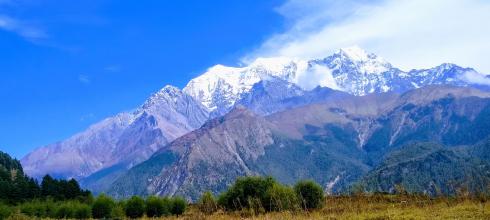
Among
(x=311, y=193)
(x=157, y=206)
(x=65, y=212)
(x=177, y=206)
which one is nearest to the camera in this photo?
(x=311, y=193)

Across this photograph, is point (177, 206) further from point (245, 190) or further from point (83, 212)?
point (245, 190)

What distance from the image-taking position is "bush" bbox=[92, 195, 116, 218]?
219ft

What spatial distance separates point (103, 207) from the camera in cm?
6812

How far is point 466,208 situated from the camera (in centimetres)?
2273

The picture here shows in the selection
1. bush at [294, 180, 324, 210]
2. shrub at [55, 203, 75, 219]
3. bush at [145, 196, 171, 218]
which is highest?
shrub at [55, 203, 75, 219]

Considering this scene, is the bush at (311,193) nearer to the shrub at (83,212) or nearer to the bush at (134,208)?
the bush at (134,208)

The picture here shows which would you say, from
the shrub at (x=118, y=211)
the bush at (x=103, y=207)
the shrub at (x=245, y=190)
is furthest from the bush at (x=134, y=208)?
the shrub at (x=245, y=190)

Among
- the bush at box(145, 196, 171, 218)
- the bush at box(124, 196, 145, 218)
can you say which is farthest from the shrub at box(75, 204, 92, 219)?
the bush at box(145, 196, 171, 218)

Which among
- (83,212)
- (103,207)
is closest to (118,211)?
(83,212)

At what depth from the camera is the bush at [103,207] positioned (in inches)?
2626

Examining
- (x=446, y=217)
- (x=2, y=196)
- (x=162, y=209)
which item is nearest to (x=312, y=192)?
(x=162, y=209)

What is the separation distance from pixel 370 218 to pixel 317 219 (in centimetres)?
217

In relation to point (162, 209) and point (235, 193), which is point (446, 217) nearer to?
point (235, 193)

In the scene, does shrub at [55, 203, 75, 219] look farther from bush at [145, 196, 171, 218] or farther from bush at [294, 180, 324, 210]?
bush at [294, 180, 324, 210]
